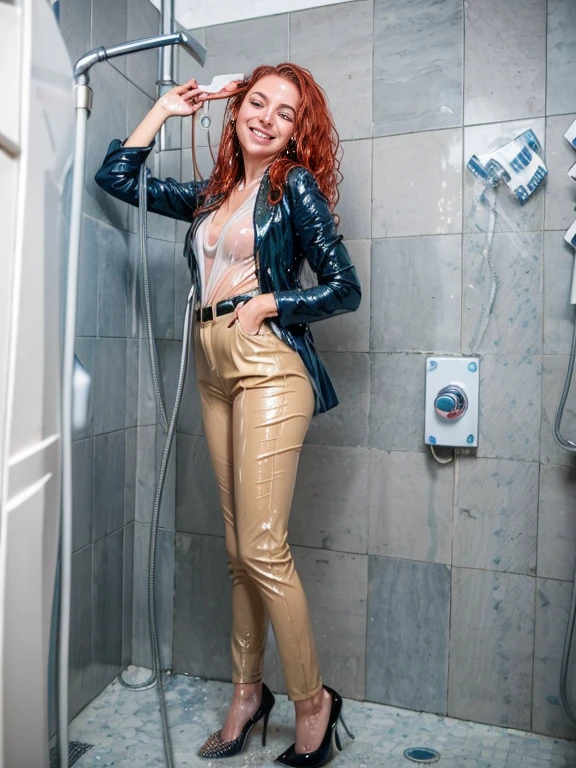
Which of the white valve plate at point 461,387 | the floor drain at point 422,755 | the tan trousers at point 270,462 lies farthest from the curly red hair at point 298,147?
the floor drain at point 422,755

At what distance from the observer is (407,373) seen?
5.57 feet

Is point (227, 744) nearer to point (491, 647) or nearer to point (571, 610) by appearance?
point (491, 647)

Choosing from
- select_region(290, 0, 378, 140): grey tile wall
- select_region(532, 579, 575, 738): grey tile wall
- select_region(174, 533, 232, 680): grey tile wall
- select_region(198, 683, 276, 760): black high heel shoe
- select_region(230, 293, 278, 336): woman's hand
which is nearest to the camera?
select_region(230, 293, 278, 336): woman's hand

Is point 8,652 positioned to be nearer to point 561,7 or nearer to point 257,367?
point 257,367

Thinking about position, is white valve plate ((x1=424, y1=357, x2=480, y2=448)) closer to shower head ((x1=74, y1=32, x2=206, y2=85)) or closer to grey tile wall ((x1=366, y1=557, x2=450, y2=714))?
grey tile wall ((x1=366, y1=557, x2=450, y2=714))

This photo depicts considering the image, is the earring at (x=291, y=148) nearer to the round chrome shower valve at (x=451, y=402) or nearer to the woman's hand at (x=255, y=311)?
the woman's hand at (x=255, y=311)

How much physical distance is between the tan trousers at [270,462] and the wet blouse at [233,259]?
0.21 feet

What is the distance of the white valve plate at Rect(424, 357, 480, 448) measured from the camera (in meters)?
1.63

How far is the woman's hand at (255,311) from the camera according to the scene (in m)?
1.37

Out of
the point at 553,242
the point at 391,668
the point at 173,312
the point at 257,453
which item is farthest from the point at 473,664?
the point at 173,312

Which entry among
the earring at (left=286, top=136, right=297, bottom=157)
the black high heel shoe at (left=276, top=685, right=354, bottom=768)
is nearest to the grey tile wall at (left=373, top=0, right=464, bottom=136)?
the earring at (left=286, top=136, right=297, bottom=157)

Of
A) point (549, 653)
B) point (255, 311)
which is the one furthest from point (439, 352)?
point (549, 653)

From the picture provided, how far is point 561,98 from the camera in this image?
1.56 meters

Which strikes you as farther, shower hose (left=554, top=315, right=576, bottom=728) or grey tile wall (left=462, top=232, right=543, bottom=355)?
grey tile wall (left=462, top=232, right=543, bottom=355)
